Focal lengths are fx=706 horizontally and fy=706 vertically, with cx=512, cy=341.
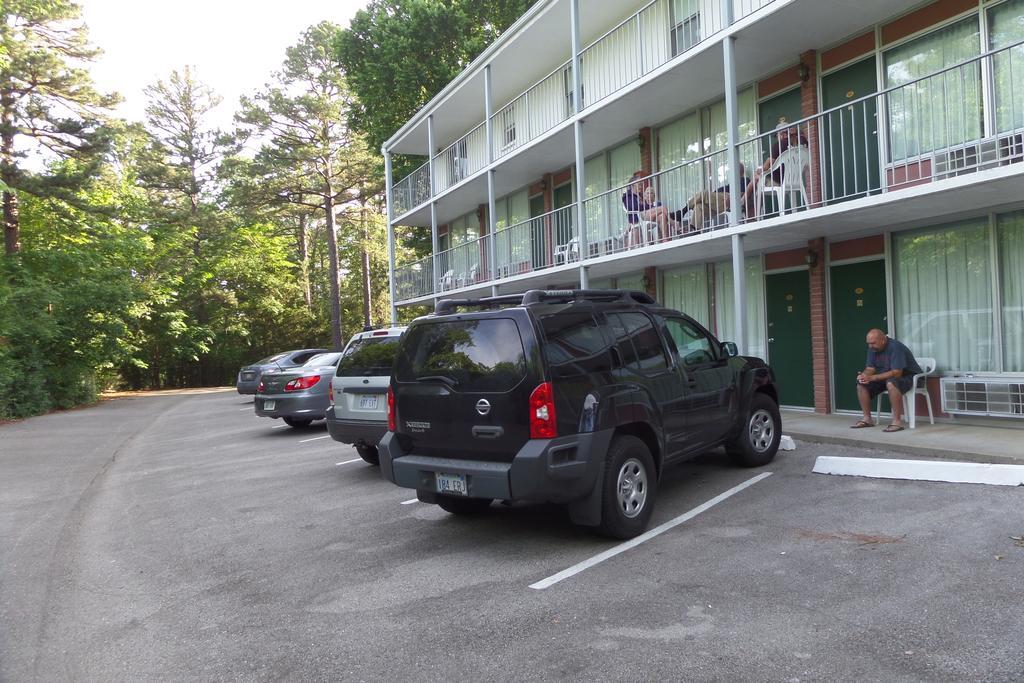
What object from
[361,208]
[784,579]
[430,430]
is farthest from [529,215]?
[361,208]

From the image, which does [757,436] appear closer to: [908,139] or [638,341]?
[638,341]

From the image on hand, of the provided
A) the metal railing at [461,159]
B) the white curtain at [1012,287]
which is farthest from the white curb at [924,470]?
the metal railing at [461,159]

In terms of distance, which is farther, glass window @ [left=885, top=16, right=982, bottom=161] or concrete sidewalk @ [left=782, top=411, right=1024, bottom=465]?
glass window @ [left=885, top=16, right=982, bottom=161]

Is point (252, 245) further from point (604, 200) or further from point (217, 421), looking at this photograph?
point (604, 200)

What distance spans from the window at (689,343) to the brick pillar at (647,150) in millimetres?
7602

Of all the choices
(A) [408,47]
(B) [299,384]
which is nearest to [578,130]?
(B) [299,384]

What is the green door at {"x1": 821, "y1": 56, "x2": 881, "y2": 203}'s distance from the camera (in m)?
9.74

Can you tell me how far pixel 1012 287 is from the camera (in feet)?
28.2

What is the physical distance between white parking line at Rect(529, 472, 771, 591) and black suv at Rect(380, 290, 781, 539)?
0.32ft

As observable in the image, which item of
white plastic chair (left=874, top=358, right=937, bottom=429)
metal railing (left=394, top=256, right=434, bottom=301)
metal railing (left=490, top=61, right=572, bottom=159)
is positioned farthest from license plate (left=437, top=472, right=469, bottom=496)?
metal railing (left=394, top=256, right=434, bottom=301)

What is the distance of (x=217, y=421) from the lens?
17.0 m

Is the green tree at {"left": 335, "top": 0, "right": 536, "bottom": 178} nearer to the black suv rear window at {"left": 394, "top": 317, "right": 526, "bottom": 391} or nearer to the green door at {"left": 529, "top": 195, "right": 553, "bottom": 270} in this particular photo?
the green door at {"left": 529, "top": 195, "right": 553, "bottom": 270}

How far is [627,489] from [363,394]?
3.93 meters

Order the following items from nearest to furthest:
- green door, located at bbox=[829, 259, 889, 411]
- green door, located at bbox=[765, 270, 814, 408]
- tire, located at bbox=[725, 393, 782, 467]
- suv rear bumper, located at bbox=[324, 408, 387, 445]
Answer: tire, located at bbox=[725, 393, 782, 467] < suv rear bumper, located at bbox=[324, 408, 387, 445] < green door, located at bbox=[829, 259, 889, 411] < green door, located at bbox=[765, 270, 814, 408]
